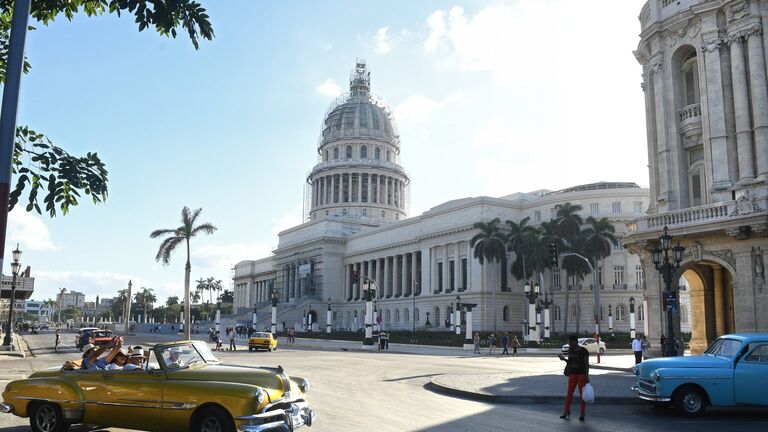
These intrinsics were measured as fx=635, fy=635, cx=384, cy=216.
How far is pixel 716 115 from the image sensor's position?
96.4 feet

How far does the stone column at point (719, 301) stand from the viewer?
3001 centimetres

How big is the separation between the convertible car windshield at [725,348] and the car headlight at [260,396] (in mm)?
10737

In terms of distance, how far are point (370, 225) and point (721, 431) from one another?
107 metres

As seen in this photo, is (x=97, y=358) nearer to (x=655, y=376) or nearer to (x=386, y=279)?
(x=655, y=376)

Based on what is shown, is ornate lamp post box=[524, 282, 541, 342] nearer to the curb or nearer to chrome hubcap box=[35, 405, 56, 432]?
the curb

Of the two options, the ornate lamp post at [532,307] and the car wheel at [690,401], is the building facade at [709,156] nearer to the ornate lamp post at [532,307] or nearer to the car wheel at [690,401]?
the car wheel at [690,401]

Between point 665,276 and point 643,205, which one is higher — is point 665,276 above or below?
below

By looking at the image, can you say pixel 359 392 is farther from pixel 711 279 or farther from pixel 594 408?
pixel 711 279

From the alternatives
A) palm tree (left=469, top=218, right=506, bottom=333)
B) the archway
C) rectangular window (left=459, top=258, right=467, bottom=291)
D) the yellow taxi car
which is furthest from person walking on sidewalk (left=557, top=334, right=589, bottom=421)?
rectangular window (left=459, top=258, right=467, bottom=291)

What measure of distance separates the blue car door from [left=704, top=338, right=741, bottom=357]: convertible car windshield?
31 cm

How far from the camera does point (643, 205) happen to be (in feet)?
250

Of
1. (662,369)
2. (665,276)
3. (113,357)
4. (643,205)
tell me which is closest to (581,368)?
(662,369)

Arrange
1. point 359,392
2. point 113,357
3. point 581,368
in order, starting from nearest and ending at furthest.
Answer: point 113,357, point 581,368, point 359,392

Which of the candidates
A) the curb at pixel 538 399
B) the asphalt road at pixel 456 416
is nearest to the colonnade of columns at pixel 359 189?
the asphalt road at pixel 456 416
